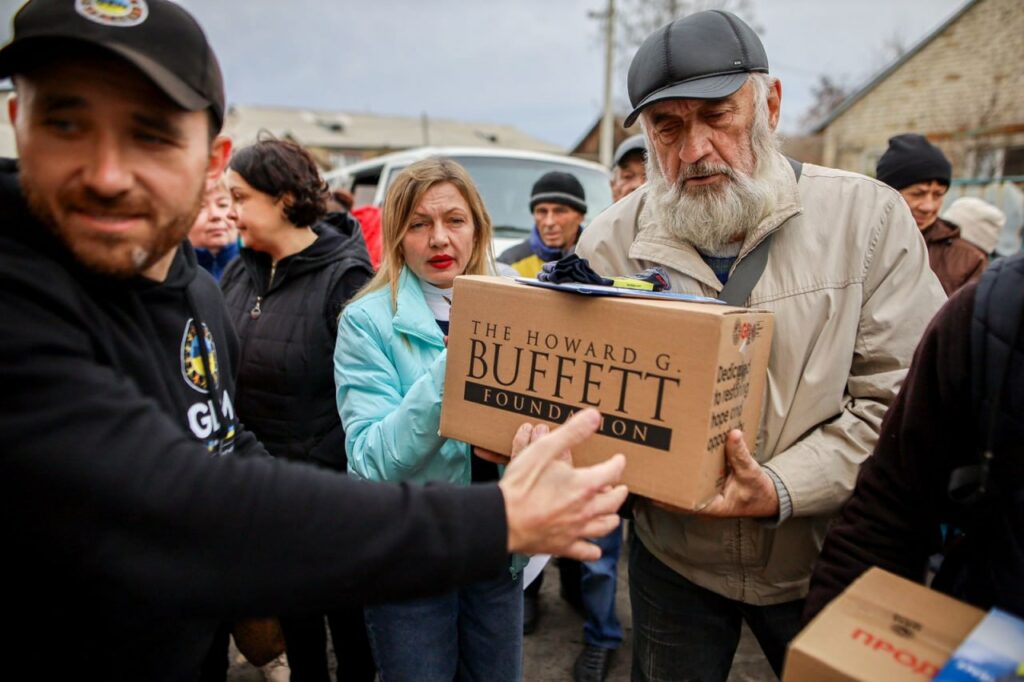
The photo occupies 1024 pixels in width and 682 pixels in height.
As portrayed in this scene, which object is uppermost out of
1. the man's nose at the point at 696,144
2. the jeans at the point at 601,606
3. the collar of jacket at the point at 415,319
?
the man's nose at the point at 696,144

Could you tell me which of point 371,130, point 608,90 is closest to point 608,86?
point 608,90

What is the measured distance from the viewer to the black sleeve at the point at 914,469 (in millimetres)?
1170

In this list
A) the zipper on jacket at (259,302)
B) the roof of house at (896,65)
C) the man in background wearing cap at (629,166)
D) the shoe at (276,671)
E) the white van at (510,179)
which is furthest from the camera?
the roof of house at (896,65)

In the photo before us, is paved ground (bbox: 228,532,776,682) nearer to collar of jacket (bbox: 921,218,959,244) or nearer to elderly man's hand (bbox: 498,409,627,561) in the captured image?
elderly man's hand (bbox: 498,409,627,561)

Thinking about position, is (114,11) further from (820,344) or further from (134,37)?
(820,344)

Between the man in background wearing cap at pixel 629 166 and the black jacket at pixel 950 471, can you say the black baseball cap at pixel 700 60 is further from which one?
the man in background wearing cap at pixel 629 166

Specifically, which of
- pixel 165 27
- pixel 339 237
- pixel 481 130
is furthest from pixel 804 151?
pixel 481 130

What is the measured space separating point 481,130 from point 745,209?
174 feet

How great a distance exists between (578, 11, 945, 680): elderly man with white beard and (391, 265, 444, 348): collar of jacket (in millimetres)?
605

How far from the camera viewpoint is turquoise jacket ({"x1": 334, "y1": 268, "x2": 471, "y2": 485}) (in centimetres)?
173

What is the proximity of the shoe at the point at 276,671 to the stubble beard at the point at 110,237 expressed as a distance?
235cm

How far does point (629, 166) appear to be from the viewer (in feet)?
13.5

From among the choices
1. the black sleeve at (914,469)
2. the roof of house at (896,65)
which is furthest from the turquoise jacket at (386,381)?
the roof of house at (896,65)

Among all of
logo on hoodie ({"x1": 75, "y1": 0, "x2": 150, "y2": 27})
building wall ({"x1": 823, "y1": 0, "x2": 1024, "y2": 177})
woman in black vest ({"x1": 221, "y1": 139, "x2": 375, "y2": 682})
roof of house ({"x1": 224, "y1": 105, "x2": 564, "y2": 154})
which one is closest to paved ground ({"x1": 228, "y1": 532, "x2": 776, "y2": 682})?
woman in black vest ({"x1": 221, "y1": 139, "x2": 375, "y2": 682})
